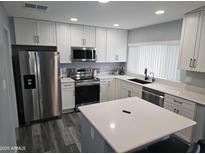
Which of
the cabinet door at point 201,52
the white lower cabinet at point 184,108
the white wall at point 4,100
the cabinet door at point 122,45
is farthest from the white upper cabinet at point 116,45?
the white wall at point 4,100

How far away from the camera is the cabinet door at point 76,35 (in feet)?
12.4

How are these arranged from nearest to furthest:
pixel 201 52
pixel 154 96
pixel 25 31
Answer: pixel 201 52 → pixel 154 96 → pixel 25 31

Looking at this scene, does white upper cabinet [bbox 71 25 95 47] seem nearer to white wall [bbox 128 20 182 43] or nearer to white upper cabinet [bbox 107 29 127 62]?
white upper cabinet [bbox 107 29 127 62]

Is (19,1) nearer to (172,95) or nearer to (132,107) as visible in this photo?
(132,107)

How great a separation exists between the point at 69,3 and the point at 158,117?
84.1 inches

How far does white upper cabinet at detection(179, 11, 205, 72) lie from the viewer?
7.84 feet

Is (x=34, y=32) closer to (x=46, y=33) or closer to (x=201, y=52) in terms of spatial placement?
(x=46, y=33)

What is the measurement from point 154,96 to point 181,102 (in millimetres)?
601

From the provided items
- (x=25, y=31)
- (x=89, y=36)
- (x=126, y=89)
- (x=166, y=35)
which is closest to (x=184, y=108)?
(x=126, y=89)

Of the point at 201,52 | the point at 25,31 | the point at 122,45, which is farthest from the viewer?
the point at 122,45

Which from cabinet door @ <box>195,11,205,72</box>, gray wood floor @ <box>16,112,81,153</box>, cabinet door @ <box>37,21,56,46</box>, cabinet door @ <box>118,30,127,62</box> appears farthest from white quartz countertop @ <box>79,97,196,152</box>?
cabinet door @ <box>118,30,127,62</box>

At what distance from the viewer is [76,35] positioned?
3814 mm

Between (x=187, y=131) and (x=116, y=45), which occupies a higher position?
(x=116, y=45)

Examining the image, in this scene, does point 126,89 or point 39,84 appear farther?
point 126,89
